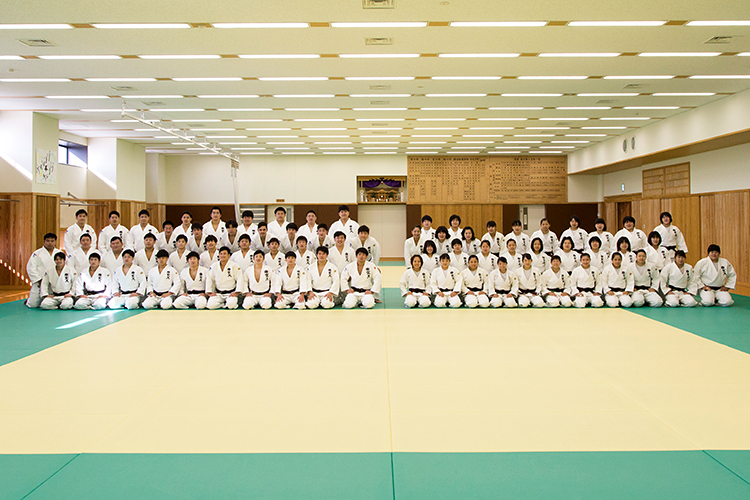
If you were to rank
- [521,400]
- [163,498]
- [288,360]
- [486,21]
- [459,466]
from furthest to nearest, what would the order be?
[486,21], [288,360], [521,400], [459,466], [163,498]

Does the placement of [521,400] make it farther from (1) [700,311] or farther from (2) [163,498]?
(1) [700,311]

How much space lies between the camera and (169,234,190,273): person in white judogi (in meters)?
8.00

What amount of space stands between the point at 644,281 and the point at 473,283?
2.94 meters

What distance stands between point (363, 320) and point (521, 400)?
326 cm

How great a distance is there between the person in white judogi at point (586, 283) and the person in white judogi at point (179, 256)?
677 centimetres

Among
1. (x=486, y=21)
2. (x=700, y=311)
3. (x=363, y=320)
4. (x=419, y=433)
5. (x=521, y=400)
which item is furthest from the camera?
(x=700, y=311)

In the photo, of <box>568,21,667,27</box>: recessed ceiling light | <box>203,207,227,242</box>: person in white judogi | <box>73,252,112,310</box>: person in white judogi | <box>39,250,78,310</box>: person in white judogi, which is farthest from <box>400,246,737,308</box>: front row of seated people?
<box>39,250,78,310</box>: person in white judogi

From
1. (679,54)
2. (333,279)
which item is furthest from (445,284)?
(679,54)

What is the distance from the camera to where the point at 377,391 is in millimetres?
3623

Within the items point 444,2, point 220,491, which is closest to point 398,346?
point 220,491

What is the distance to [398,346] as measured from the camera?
16.3 feet

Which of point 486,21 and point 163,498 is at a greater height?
point 486,21

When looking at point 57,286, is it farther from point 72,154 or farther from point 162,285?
point 72,154

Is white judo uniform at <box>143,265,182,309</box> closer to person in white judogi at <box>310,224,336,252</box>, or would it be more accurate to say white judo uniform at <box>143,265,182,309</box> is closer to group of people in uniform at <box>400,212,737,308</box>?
person in white judogi at <box>310,224,336,252</box>
